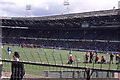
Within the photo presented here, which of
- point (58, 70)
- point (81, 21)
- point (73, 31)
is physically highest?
→ point (81, 21)

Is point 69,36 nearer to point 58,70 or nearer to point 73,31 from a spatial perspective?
point 73,31

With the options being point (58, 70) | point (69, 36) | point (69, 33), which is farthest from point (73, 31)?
point (58, 70)

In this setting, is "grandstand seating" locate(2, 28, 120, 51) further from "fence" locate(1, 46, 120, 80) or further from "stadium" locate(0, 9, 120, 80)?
"fence" locate(1, 46, 120, 80)

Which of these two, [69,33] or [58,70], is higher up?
[69,33]

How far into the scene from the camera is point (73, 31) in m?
53.8

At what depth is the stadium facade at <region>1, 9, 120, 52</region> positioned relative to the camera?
1658 inches

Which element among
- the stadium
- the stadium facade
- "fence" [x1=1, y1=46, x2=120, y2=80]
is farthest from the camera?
the stadium facade

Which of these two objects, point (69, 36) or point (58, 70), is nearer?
point (58, 70)

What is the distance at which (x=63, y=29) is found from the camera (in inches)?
2184

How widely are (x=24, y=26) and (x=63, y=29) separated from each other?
15.9 meters

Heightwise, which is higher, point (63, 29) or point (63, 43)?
point (63, 29)

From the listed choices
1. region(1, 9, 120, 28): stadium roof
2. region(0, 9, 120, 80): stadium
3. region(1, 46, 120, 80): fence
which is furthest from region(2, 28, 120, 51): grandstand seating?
region(1, 46, 120, 80): fence

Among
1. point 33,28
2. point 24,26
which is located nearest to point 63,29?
point 33,28

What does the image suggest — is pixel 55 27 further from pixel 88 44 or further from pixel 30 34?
pixel 88 44
